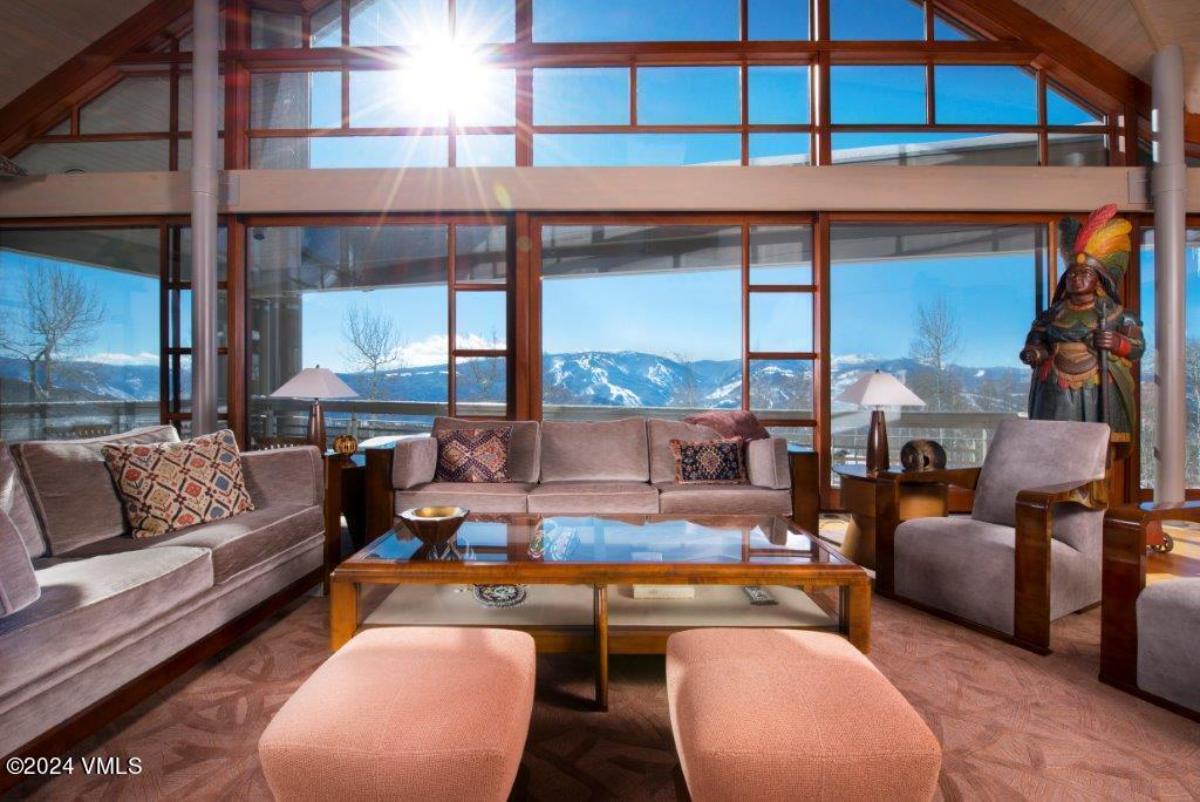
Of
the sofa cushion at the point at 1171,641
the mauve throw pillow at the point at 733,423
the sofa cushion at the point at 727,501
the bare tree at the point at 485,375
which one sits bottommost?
the sofa cushion at the point at 1171,641

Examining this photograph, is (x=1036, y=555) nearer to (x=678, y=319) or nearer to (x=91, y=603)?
(x=91, y=603)

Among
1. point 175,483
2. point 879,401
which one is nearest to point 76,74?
point 175,483

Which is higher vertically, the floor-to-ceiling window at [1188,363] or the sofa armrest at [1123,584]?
the floor-to-ceiling window at [1188,363]

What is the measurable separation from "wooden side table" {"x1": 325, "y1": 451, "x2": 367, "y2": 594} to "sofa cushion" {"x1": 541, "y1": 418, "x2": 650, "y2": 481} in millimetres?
1074

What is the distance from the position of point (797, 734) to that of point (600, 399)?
19.1 feet

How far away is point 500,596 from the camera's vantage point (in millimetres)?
2066

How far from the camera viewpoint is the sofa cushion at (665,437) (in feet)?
12.1

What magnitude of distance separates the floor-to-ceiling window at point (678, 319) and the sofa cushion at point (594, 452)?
3.73ft

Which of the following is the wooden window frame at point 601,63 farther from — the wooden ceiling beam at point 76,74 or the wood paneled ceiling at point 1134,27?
the wood paneled ceiling at point 1134,27

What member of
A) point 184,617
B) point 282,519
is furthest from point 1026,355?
point 184,617

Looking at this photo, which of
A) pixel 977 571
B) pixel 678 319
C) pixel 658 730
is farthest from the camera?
pixel 678 319

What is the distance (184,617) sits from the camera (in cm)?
189

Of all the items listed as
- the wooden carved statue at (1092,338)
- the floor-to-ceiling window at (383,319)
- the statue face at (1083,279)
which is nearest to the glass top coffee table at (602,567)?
the floor-to-ceiling window at (383,319)

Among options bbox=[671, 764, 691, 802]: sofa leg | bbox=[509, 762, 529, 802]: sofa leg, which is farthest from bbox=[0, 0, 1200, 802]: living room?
bbox=[509, 762, 529, 802]: sofa leg
